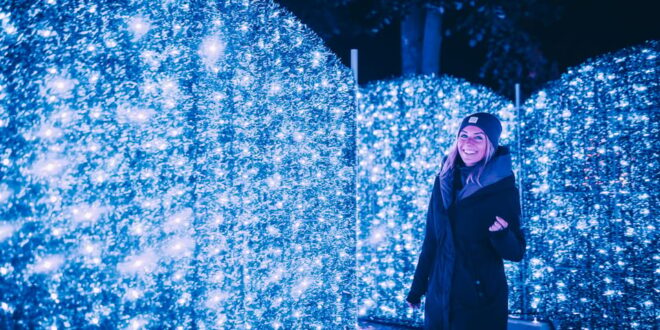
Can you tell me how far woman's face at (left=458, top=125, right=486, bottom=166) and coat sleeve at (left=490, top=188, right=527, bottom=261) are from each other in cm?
32

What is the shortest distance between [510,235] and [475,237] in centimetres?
21

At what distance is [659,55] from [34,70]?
4.49m

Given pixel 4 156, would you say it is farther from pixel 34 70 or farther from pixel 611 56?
pixel 611 56

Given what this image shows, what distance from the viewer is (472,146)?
2.84 meters

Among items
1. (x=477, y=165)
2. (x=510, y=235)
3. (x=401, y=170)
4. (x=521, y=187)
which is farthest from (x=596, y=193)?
(x=510, y=235)

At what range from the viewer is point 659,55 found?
3.71 m

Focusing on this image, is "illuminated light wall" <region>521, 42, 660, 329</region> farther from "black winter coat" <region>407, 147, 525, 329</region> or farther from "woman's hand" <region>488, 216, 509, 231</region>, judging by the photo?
"woman's hand" <region>488, 216, 509, 231</region>

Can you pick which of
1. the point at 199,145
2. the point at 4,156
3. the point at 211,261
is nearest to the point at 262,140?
the point at 199,145

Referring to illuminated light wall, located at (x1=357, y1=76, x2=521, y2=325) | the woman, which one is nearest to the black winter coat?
the woman

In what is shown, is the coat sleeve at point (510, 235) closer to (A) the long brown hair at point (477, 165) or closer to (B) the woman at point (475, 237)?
(B) the woman at point (475, 237)

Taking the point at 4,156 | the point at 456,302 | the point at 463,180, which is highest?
the point at 463,180

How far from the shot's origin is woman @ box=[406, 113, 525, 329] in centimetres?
255

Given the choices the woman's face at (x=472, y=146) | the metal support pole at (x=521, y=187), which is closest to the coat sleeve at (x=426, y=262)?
the woman's face at (x=472, y=146)

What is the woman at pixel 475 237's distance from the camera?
2.55 metres
